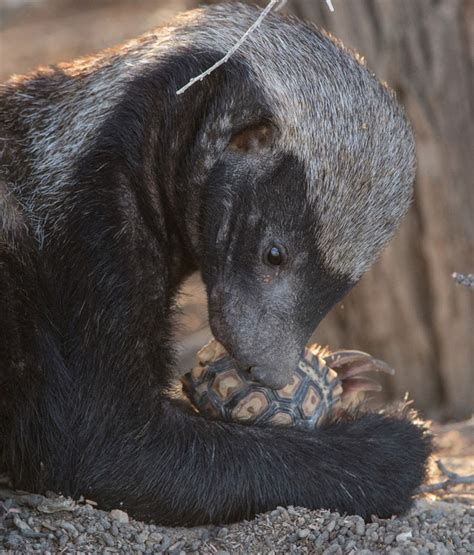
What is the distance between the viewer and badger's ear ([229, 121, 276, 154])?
4.81 meters

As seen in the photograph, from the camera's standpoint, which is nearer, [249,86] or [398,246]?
[249,86]

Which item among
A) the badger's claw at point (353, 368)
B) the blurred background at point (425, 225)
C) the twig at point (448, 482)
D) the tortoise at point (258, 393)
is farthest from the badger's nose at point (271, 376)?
the blurred background at point (425, 225)

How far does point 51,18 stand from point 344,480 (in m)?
11.7

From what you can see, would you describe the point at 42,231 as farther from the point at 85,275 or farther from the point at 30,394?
the point at 30,394

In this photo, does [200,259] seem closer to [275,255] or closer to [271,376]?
[275,255]

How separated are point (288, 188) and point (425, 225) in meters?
2.94

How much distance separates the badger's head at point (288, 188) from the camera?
4.70 metres

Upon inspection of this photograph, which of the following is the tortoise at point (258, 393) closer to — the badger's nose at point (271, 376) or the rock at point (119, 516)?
the badger's nose at point (271, 376)

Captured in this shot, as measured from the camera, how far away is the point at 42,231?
15.8ft

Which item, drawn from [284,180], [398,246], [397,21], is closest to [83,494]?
[284,180]

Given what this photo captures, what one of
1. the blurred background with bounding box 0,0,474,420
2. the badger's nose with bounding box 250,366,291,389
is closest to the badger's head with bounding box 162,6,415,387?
the badger's nose with bounding box 250,366,291,389

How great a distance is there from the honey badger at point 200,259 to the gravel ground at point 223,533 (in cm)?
10

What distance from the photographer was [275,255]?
4.72 meters

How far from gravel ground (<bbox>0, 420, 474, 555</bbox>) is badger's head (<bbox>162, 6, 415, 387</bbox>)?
2.01 feet
